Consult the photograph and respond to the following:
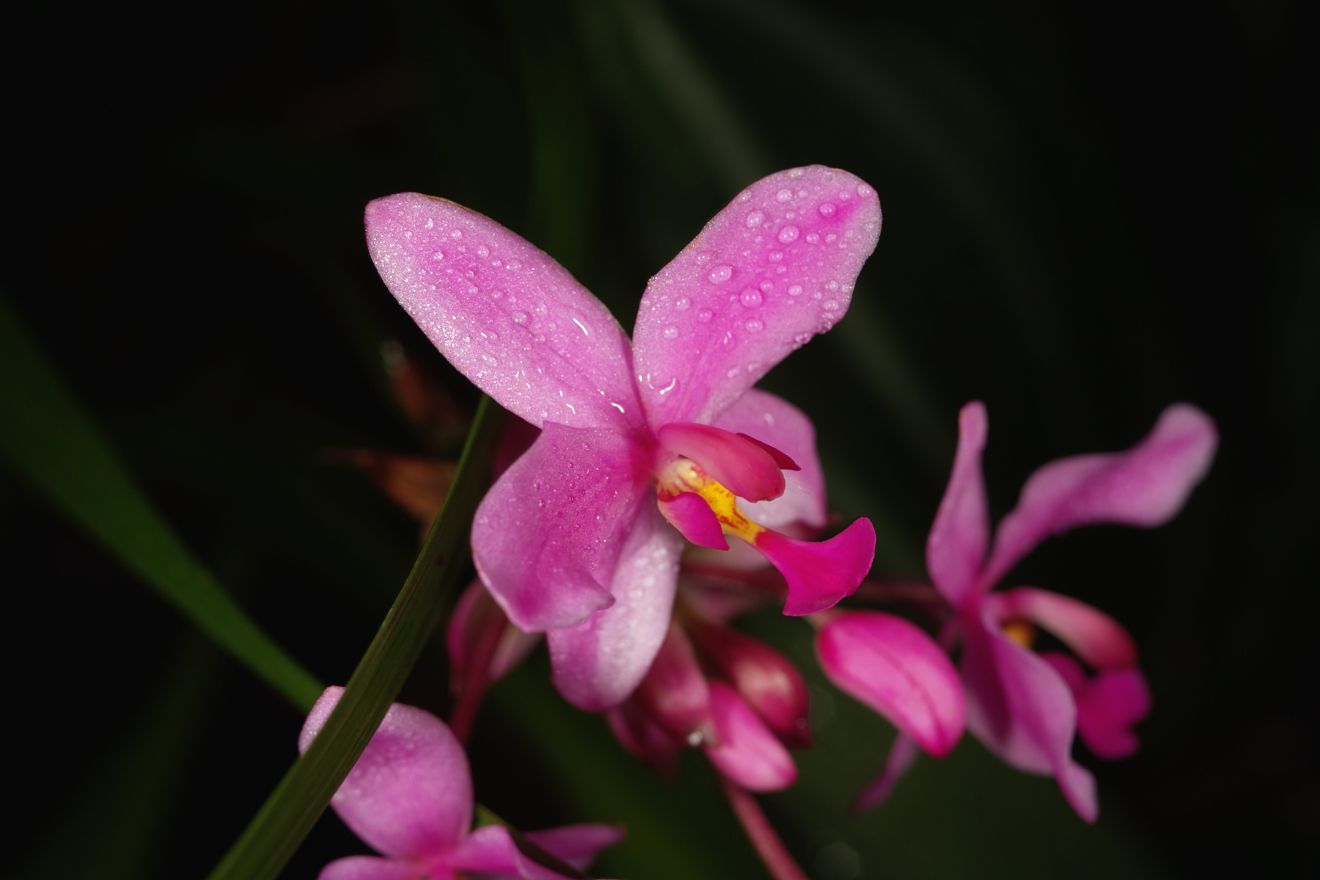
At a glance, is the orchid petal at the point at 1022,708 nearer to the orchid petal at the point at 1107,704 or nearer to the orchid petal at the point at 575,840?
the orchid petal at the point at 1107,704

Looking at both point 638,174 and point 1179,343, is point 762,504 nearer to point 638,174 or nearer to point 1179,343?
point 638,174

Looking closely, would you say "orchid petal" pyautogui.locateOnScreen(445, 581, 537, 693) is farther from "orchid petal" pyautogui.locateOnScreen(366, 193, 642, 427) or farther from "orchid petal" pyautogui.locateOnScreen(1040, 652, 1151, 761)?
"orchid petal" pyautogui.locateOnScreen(1040, 652, 1151, 761)

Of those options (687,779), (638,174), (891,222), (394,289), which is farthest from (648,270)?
(394,289)

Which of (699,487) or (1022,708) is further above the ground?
(699,487)

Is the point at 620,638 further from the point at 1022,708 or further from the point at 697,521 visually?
the point at 1022,708

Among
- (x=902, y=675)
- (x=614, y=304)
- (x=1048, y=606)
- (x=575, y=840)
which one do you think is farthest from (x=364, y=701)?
(x=614, y=304)

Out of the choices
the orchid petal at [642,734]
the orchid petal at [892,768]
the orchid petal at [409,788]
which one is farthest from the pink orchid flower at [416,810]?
the orchid petal at [892,768]

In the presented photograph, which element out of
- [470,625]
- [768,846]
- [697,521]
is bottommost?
[768,846]
